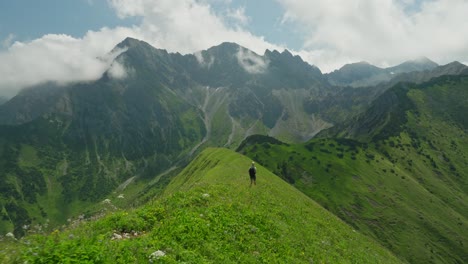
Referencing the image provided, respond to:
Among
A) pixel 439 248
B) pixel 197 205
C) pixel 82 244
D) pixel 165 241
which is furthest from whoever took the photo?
pixel 439 248

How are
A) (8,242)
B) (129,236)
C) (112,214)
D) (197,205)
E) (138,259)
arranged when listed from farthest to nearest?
(197,205), (112,214), (129,236), (138,259), (8,242)

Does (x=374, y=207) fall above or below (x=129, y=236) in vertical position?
below

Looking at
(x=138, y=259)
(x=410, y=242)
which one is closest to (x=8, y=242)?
(x=138, y=259)

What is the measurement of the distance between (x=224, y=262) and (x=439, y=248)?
192115 millimetres

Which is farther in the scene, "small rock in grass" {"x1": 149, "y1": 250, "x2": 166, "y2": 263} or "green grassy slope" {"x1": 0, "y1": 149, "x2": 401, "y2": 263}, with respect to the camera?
"small rock in grass" {"x1": 149, "y1": 250, "x2": 166, "y2": 263}

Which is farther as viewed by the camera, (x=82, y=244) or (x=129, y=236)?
(x=129, y=236)

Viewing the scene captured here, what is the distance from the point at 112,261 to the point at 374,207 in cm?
20570

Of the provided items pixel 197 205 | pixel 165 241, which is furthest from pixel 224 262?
pixel 197 205

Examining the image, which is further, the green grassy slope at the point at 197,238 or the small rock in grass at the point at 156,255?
the small rock in grass at the point at 156,255

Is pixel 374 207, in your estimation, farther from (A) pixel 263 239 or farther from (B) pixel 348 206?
(A) pixel 263 239

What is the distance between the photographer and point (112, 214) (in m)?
20.5

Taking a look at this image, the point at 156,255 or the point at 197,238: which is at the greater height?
the point at 156,255

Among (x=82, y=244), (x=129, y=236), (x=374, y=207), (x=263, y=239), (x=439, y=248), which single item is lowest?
(x=439, y=248)

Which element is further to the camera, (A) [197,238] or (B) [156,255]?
(A) [197,238]
